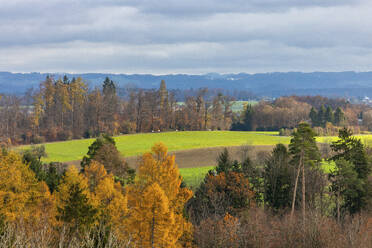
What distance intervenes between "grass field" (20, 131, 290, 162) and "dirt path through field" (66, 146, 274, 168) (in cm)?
353

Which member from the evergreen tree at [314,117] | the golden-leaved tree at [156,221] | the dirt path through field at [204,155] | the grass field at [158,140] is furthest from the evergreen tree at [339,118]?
the golden-leaved tree at [156,221]

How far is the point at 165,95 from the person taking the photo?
387ft

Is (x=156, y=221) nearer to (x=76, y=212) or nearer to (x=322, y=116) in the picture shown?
(x=76, y=212)

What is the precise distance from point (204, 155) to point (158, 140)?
699 inches

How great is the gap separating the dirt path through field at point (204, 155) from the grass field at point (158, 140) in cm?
353

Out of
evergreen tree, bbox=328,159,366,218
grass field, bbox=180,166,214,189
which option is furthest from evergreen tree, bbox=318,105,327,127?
evergreen tree, bbox=328,159,366,218

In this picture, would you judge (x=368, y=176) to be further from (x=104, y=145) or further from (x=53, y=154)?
(x=53, y=154)

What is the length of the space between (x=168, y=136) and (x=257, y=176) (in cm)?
4991

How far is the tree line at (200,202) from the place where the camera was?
29.0 m

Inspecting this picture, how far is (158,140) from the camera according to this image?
93.1 metres

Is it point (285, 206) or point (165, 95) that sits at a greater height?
point (165, 95)

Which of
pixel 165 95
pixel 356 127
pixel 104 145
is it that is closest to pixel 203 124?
pixel 165 95

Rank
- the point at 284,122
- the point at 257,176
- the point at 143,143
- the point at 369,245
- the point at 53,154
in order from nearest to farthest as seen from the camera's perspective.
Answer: the point at 369,245, the point at 257,176, the point at 53,154, the point at 143,143, the point at 284,122

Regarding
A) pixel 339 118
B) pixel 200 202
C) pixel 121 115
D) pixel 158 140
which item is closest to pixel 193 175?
pixel 200 202
